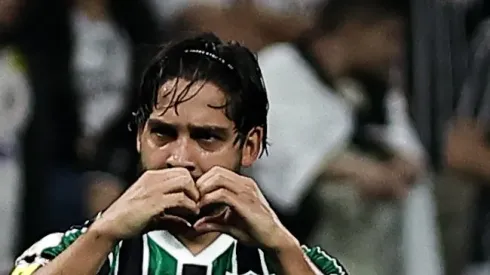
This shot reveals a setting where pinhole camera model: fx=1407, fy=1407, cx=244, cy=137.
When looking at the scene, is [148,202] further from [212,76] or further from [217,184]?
[212,76]

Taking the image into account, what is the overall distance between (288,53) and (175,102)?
66.7 inches

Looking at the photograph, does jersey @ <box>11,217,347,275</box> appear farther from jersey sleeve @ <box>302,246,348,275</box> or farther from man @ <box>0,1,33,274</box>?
man @ <box>0,1,33,274</box>

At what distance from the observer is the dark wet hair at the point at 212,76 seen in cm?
198

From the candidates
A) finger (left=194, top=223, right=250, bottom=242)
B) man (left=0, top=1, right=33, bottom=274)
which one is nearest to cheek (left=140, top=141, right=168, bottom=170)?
finger (left=194, top=223, right=250, bottom=242)

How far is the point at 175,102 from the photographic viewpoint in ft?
6.38

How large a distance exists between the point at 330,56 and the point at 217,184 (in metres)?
1.83

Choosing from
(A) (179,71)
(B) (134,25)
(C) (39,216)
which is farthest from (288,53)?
(A) (179,71)

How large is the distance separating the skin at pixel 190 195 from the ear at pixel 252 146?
1.0 inches

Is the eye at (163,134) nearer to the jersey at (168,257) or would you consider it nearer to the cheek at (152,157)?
the cheek at (152,157)

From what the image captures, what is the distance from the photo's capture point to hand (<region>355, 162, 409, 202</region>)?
3578 mm

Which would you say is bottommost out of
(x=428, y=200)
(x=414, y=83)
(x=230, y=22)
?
(x=428, y=200)

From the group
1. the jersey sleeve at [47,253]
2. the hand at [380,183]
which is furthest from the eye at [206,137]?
the hand at [380,183]

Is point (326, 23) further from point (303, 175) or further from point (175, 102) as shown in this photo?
point (175, 102)

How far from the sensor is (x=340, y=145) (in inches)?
141
